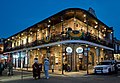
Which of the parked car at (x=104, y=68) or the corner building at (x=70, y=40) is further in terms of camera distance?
the corner building at (x=70, y=40)

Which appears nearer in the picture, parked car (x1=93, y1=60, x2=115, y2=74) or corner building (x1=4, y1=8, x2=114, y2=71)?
parked car (x1=93, y1=60, x2=115, y2=74)

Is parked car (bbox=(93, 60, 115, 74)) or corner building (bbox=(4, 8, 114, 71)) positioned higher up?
corner building (bbox=(4, 8, 114, 71))

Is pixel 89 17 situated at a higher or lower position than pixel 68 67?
higher

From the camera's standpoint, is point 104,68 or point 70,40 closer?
point 104,68

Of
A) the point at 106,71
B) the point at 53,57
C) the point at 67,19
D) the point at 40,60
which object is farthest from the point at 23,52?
the point at 106,71

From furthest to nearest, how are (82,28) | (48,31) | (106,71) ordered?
1. (48,31)
2. (82,28)
3. (106,71)

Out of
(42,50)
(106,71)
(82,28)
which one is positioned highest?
(82,28)

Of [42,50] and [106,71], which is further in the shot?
[42,50]

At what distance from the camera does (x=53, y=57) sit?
43.2 meters

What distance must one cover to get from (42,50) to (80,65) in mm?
10582

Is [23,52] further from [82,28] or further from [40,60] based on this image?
A: [82,28]

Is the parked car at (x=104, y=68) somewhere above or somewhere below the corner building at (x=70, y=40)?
below

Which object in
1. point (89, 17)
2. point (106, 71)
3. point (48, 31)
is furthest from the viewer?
point (48, 31)

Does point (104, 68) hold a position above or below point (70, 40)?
below
